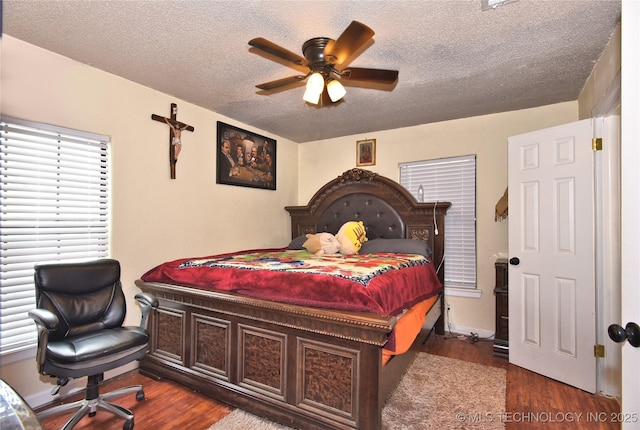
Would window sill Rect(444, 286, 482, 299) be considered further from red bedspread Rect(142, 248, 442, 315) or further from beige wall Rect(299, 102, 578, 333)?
red bedspread Rect(142, 248, 442, 315)

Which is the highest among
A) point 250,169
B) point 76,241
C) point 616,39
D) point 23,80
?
point 616,39

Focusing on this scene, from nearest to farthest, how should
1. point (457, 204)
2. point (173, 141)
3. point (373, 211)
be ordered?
point (173, 141), point (457, 204), point (373, 211)

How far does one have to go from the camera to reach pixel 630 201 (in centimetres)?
100

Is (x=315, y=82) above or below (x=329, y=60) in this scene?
below

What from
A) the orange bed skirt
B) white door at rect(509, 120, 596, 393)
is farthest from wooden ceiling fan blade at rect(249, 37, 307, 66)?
white door at rect(509, 120, 596, 393)

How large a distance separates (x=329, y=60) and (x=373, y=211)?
2478 millimetres

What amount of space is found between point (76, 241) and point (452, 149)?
158 inches

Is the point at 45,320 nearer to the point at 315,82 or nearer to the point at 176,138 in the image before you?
the point at 176,138

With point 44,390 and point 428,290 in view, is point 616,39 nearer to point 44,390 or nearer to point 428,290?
point 428,290

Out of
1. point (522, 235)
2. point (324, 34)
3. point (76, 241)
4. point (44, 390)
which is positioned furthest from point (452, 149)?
point (44, 390)

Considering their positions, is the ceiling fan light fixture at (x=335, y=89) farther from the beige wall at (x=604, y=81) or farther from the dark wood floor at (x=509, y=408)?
the dark wood floor at (x=509, y=408)

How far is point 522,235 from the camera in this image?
2.96 m

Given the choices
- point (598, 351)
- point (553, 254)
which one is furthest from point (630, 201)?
point (598, 351)

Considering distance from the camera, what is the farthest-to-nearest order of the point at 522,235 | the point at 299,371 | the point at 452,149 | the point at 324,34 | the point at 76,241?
the point at 452,149
the point at 522,235
the point at 76,241
the point at 324,34
the point at 299,371
